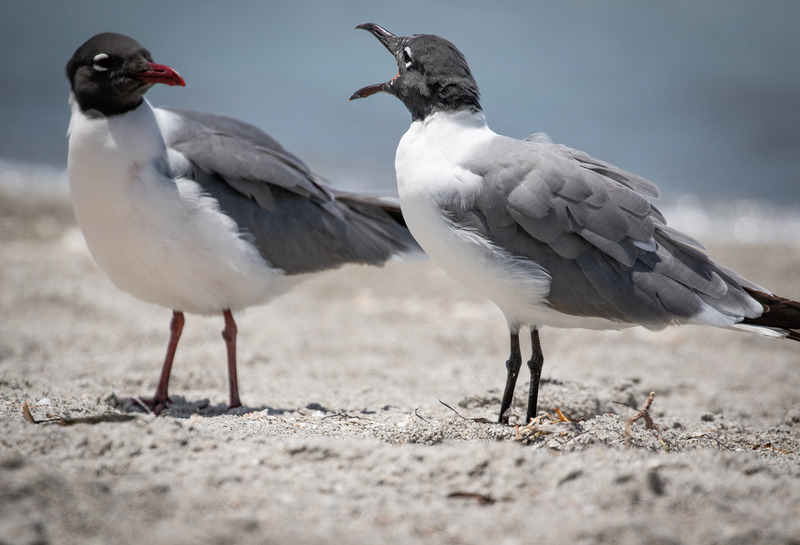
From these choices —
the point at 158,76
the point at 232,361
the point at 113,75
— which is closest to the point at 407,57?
the point at 158,76

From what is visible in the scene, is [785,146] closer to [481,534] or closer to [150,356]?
[150,356]

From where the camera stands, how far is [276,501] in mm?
2348

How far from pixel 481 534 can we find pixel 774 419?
308cm

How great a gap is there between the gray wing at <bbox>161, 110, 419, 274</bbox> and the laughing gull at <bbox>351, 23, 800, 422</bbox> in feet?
4.06

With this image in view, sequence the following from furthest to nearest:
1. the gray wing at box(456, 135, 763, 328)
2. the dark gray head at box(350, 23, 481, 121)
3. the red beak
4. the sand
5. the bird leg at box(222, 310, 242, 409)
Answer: the bird leg at box(222, 310, 242, 409), the red beak, the dark gray head at box(350, 23, 481, 121), the gray wing at box(456, 135, 763, 328), the sand

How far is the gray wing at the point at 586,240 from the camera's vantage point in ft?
11.3

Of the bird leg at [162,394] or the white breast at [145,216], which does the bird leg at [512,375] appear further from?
the bird leg at [162,394]

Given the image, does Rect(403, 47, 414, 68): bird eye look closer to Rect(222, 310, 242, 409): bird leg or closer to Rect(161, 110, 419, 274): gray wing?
Rect(161, 110, 419, 274): gray wing

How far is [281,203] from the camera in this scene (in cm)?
471

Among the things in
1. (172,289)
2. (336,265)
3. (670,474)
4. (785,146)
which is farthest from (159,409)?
(785,146)

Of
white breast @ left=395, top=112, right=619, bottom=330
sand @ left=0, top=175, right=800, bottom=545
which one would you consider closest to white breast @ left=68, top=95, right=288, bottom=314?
sand @ left=0, top=175, right=800, bottom=545

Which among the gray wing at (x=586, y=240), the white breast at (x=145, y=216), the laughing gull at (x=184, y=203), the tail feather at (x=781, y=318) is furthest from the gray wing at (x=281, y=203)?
the tail feather at (x=781, y=318)

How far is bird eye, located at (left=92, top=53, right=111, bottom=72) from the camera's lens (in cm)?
421

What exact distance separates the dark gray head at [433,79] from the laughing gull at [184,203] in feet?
3.77
